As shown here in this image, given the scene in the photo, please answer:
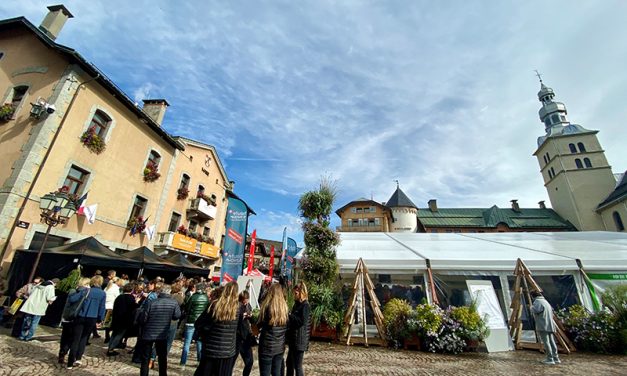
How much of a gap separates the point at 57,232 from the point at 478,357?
15670 millimetres

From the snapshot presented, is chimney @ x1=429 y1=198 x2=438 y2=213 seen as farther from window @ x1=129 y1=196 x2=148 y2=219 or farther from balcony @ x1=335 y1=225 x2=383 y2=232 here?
window @ x1=129 y1=196 x2=148 y2=219

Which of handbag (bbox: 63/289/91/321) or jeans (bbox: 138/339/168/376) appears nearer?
jeans (bbox: 138/339/168/376)

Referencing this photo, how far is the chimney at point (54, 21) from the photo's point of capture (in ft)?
43.0

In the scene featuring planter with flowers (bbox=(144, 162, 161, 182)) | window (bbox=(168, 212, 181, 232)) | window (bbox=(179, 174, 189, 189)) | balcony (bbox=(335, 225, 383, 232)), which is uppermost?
balcony (bbox=(335, 225, 383, 232))

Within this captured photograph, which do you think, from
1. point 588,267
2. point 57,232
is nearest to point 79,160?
point 57,232

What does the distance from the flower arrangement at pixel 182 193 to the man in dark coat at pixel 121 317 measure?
13475 mm

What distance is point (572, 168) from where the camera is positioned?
37.7m

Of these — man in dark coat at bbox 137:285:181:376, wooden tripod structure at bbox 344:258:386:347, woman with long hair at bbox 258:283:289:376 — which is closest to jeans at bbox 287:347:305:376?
woman with long hair at bbox 258:283:289:376

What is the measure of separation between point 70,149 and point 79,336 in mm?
9974

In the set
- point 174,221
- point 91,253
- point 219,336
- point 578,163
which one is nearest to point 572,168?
point 578,163

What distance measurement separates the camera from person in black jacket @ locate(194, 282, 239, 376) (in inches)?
133

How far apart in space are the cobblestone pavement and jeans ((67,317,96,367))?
223 mm

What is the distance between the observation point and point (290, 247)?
15055 mm

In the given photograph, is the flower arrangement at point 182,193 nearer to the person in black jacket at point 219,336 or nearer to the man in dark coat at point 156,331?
the man in dark coat at point 156,331
